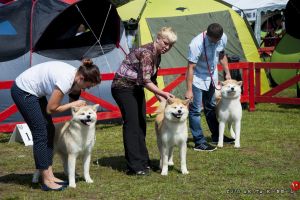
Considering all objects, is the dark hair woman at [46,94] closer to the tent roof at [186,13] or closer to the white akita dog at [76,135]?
the white akita dog at [76,135]

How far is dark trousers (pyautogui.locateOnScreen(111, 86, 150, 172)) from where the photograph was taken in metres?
6.28

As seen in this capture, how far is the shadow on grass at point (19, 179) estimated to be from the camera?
6086mm

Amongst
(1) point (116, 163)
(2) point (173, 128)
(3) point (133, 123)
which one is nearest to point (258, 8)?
(1) point (116, 163)

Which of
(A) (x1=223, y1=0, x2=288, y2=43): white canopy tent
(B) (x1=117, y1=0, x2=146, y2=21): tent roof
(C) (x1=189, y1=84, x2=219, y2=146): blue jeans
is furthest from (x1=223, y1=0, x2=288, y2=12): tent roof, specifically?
(C) (x1=189, y1=84, x2=219, y2=146): blue jeans

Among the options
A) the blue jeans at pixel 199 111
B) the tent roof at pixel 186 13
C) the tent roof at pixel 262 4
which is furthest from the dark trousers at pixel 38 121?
the tent roof at pixel 262 4

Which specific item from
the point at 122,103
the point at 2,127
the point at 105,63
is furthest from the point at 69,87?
the point at 105,63

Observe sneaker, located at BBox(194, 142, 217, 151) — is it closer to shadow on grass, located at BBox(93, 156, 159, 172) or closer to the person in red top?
shadow on grass, located at BBox(93, 156, 159, 172)

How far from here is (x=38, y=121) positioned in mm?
5531

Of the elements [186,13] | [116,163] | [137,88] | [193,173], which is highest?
[137,88]

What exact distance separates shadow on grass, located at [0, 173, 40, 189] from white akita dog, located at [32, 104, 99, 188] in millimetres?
454

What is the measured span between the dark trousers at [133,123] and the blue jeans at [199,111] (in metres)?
1.39

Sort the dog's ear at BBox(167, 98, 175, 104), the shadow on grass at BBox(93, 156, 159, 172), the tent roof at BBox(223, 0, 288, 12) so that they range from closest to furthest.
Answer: the dog's ear at BBox(167, 98, 175, 104) → the shadow on grass at BBox(93, 156, 159, 172) → the tent roof at BBox(223, 0, 288, 12)

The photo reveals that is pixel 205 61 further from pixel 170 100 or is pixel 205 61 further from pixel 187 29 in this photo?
pixel 187 29

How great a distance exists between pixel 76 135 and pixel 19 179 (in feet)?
3.44
